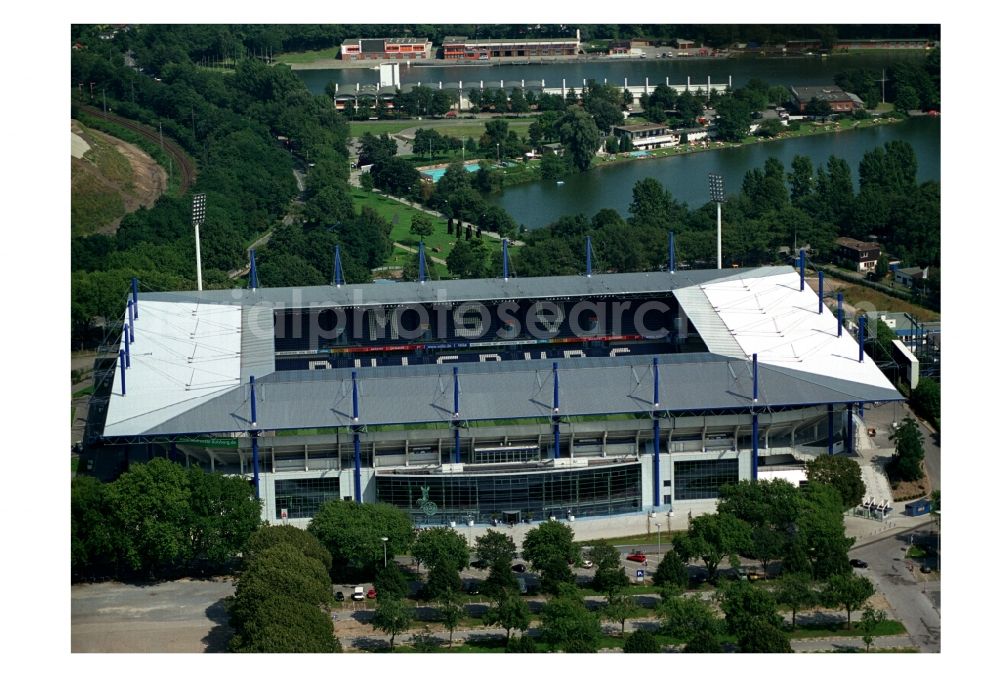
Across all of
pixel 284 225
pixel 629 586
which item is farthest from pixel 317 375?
pixel 284 225

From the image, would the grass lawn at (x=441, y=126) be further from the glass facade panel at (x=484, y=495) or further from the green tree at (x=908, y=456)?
the glass facade panel at (x=484, y=495)

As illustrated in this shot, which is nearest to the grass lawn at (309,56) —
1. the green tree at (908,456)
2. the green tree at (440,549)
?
the green tree at (908,456)

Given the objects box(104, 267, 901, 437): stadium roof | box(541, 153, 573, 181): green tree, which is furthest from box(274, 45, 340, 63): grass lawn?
box(104, 267, 901, 437): stadium roof

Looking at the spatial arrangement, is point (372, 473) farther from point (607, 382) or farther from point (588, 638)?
point (588, 638)

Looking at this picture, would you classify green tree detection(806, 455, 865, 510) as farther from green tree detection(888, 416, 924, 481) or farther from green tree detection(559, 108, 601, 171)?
green tree detection(559, 108, 601, 171)

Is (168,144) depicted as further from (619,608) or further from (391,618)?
(619,608)
